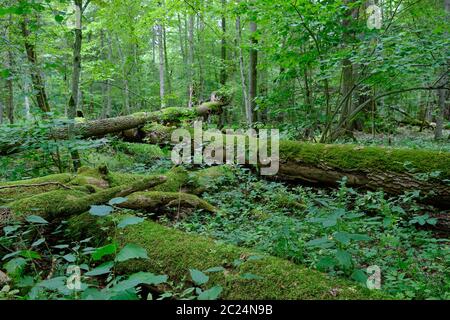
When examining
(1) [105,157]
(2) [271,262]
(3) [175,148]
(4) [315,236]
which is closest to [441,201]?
(4) [315,236]

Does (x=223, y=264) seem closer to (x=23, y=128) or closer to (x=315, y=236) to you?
(x=315, y=236)

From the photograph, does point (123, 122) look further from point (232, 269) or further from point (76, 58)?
point (232, 269)

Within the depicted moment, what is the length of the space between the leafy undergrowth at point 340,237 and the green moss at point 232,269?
0.15 metres

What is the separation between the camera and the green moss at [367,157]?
15.3ft

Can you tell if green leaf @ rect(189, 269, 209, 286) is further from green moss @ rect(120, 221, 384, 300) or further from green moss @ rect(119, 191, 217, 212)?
green moss @ rect(119, 191, 217, 212)

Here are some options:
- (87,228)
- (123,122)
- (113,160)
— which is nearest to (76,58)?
(87,228)

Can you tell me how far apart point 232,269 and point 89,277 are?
135 centimetres

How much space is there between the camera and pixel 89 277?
9.32 ft

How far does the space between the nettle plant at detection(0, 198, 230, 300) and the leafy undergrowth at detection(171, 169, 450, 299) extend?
919 mm

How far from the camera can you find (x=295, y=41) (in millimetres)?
6797

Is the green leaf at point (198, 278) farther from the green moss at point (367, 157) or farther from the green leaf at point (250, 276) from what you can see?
the green moss at point (367, 157)

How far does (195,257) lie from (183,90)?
18308 millimetres

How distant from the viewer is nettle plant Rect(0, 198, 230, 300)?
1.65m

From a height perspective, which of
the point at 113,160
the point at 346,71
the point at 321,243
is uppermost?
the point at 346,71
